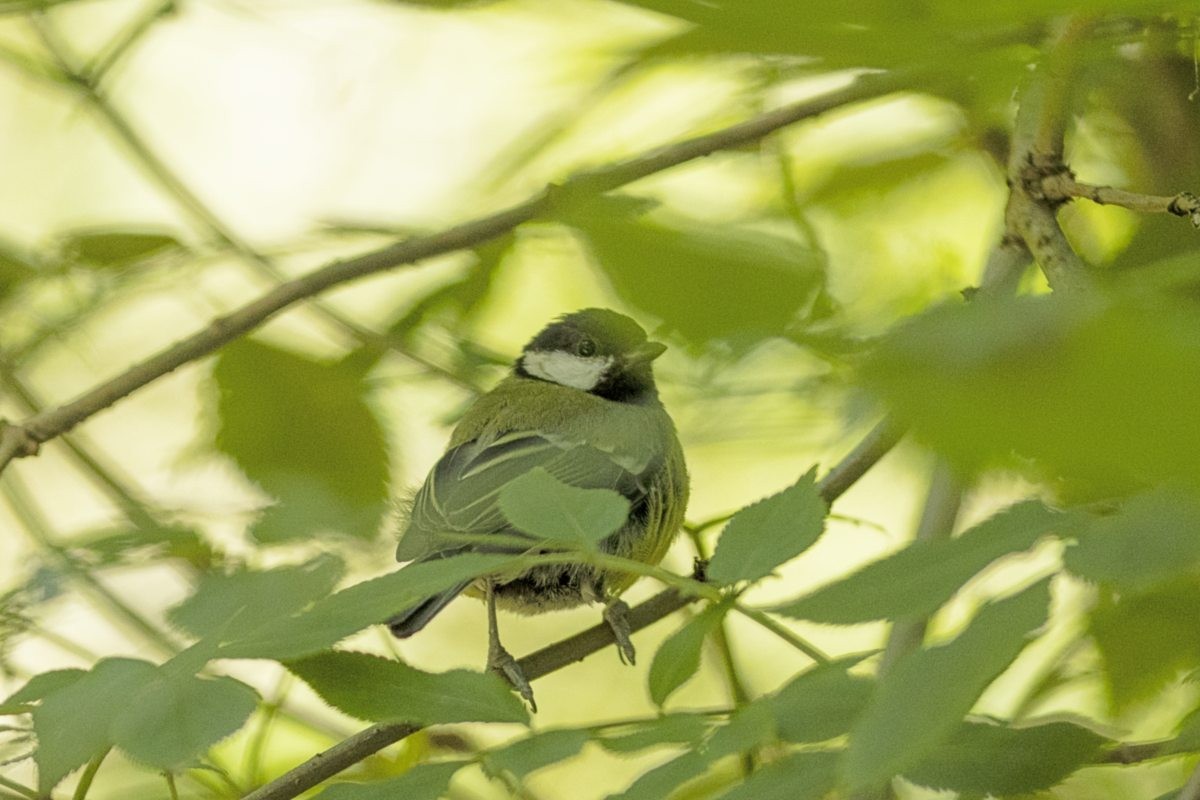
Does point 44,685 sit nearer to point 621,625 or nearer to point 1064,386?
point 621,625

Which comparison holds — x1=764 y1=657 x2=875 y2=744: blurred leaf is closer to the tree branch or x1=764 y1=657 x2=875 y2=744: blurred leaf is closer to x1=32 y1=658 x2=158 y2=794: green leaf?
x1=32 y1=658 x2=158 y2=794: green leaf

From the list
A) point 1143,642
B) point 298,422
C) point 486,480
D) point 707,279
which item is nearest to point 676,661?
point 707,279

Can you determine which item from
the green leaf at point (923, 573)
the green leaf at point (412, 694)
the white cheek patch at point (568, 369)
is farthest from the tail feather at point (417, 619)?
the white cheek patch at point (568, 369)

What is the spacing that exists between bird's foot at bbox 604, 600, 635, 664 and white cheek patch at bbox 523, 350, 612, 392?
658 mm

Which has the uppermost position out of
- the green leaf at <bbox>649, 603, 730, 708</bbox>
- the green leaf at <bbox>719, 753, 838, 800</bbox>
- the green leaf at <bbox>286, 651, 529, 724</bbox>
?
the green leaf at <bbox>286, 651, 529, 724</bbox>

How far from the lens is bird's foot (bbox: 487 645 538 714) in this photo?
1.03 meters

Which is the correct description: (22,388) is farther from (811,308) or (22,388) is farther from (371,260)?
(811,308)

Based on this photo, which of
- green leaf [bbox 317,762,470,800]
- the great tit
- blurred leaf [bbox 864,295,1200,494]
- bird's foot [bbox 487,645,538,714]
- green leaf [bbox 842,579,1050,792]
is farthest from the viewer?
bird's foot [bbox 487,645,538,714]

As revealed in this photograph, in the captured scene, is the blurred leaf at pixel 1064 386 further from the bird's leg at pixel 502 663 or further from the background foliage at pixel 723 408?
the bird's leg at pixel 502 663

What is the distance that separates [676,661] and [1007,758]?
0.17m

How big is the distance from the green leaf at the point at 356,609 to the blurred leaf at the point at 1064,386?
35 centimetres

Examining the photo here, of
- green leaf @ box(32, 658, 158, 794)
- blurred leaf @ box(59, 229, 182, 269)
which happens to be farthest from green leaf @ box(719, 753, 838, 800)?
blurred leaf @ box(59, 229, 182, 269)

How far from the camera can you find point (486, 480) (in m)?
1.10

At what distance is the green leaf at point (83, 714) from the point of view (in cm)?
57
